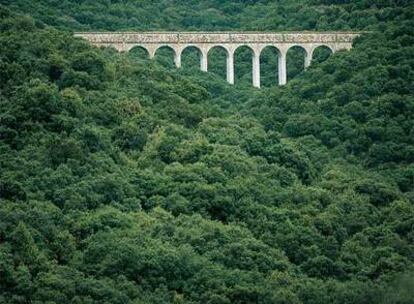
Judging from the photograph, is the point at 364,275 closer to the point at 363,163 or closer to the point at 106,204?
the point at 106,204

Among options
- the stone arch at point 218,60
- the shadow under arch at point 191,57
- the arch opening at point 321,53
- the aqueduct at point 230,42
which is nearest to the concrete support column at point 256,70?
the aqueduct at point 230,42

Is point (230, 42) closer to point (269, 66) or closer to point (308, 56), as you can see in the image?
point (308, 56)

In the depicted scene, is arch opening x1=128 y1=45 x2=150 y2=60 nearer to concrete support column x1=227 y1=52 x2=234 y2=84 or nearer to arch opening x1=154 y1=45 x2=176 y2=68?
arch opening x1=154 y1=45 x2=176 y2=68

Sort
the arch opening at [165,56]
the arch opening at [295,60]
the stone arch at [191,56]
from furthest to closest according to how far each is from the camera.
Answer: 1. the arch opening at [295,60]
2. the stone arch at [191,56]
3. the arch opening at [165,56]

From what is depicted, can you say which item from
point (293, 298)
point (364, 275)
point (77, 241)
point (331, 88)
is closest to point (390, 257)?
point (364, 275)

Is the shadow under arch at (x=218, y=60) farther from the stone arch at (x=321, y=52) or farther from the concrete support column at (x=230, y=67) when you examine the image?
the stone arch at (x=321, y=52)

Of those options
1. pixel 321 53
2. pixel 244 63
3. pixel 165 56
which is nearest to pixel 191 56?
pixel 244 63

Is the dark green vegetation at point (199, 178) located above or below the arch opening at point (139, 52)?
below
